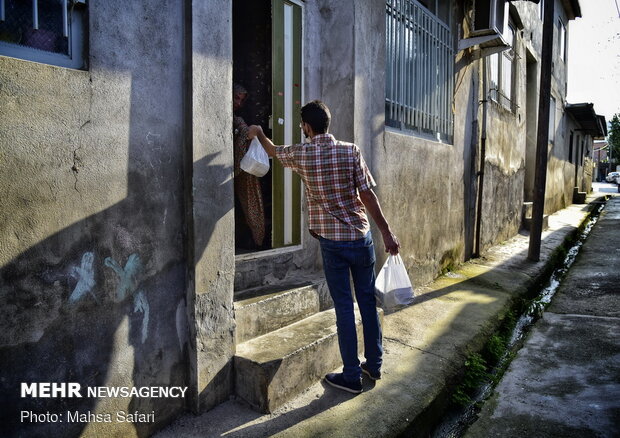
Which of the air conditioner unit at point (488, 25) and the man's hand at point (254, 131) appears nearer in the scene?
the man's hand at point (254, 131)

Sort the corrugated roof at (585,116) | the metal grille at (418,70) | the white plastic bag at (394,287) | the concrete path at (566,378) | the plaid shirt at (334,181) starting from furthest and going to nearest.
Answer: the corrugated roof at (585,116)
the metal grille at (418,70)
the white plastic bag at (394,287)
the plaid shirt at (334,181)
the concrete path at (566,378)

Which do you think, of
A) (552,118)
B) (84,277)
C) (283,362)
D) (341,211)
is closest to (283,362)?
(283,362)

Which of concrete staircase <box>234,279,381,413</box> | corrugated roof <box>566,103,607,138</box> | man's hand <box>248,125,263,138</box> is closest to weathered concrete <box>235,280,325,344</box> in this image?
concrete staircase <box>234,279,381,413</box>

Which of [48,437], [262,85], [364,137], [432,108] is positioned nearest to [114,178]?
[48,437]

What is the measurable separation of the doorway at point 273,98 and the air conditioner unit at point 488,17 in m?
3.61

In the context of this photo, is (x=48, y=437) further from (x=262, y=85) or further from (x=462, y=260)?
(x=462, y=260)

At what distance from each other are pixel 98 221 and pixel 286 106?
206 cm

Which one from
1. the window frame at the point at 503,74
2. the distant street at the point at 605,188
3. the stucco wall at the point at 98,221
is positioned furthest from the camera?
the distant street at the point at 605,188

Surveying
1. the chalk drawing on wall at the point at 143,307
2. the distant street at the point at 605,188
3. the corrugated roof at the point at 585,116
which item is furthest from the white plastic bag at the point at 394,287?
the distant street at the point at 605,188

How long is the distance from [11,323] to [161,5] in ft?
5.67

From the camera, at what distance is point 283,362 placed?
270 centimetres

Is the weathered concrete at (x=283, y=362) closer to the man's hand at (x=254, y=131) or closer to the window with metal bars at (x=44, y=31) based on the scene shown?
the man's hand at (x=254, y=131)

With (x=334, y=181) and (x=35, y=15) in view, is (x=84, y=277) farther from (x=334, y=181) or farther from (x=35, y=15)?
(x=334, y=181)

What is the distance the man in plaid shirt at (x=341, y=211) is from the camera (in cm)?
276
